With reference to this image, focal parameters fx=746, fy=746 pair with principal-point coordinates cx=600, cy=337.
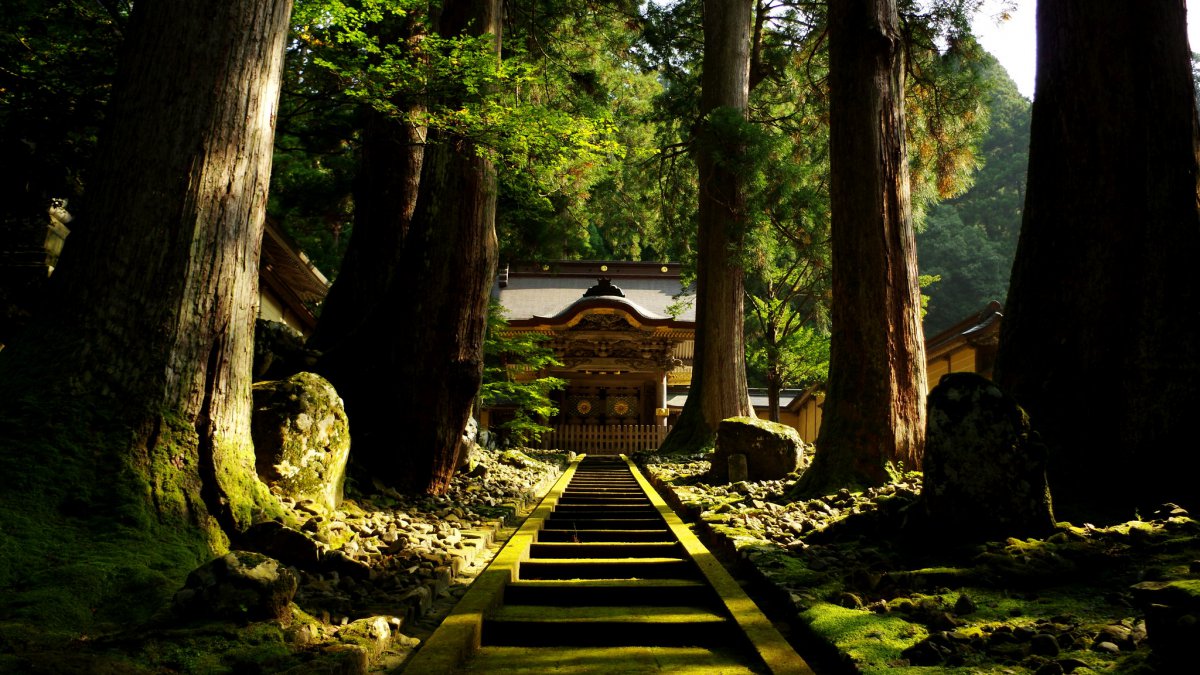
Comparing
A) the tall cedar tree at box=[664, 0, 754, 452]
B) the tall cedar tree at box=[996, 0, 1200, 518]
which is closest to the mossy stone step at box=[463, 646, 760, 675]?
the tall cedar tree at box=[996, 0, 1200, 518]

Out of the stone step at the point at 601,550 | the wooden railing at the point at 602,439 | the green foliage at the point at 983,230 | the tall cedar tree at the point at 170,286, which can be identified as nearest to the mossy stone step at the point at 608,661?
the tall cedar tree at the point at 170,286

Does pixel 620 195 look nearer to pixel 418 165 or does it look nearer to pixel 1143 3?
pixel 418 165

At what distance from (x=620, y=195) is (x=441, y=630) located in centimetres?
1675

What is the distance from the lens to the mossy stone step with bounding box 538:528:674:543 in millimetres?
5844

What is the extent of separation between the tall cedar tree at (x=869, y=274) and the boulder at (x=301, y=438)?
3702mm

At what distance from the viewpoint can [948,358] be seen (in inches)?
618

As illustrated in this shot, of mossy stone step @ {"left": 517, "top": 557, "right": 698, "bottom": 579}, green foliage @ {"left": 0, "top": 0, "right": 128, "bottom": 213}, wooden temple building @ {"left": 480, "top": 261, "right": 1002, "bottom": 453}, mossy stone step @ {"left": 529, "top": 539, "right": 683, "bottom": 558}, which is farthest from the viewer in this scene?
wooden temple building @ {"left": 480, "top": 261, "right": 1002, "bottom": 453}

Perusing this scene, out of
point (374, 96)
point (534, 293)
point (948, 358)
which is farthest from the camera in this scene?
point (534, 293)

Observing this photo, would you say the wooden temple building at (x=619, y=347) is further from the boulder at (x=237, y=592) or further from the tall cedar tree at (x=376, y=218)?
the boulder at (x=237, y=592)

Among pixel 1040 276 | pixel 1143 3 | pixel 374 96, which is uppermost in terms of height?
pixel 1143 3

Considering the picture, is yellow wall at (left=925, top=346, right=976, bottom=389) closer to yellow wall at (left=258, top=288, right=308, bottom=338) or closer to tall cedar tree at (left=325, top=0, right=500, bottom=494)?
tall cedar tree at (left=325, top=0, right=500, bottom=494)

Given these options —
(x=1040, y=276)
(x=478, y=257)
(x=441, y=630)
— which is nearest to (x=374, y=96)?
(x=478, y=257)

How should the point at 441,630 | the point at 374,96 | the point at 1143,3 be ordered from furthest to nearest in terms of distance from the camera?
the point at 374,96 < the point at 1143,3 < the point at 441,630

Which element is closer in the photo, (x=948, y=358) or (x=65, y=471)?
(x=65, y=471)
